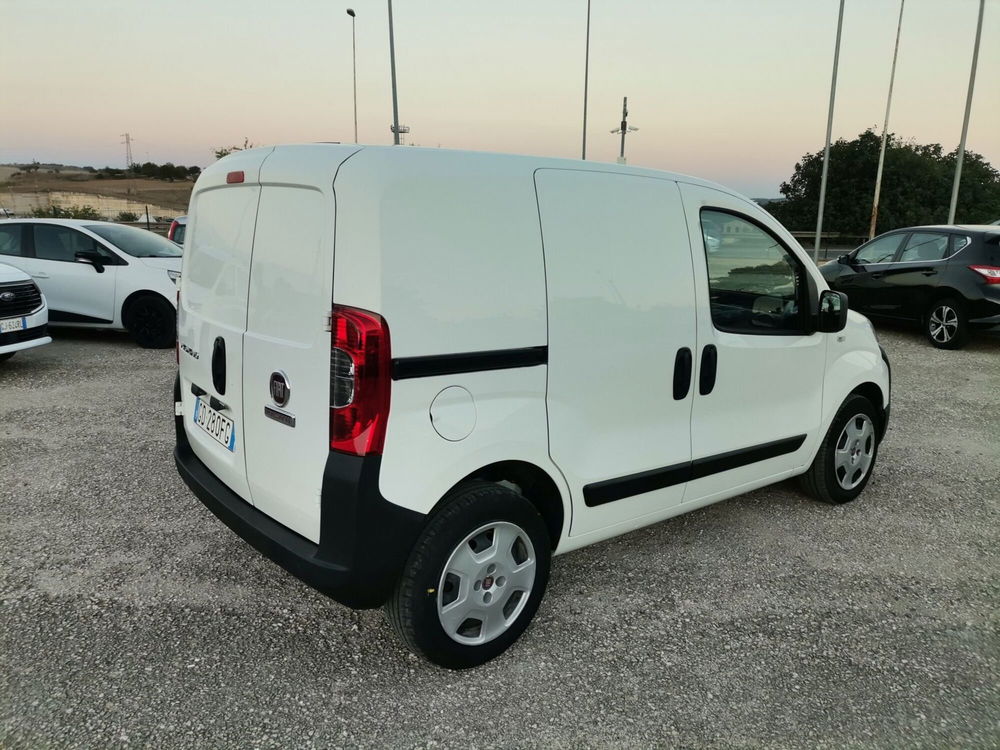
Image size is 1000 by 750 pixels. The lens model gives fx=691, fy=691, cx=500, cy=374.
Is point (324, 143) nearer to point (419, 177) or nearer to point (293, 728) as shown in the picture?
point (419, 177)

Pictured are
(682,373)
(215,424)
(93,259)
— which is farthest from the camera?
(93,259)

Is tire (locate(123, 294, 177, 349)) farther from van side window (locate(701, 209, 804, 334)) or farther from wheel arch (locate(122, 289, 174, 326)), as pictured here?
van side window (locate(701, 209, 804, 334))

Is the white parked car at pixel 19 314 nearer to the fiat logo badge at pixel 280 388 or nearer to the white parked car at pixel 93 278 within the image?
the white parked car at pixel 93 278

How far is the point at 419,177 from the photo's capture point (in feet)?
7.09

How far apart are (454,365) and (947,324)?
907 centimetres

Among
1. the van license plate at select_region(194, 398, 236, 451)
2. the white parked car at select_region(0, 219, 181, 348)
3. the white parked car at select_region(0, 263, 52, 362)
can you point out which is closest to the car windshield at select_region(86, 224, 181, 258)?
the white parked car at select_region(0, 219, 181, 348)

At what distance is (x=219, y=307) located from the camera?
Answer: 8.72ft

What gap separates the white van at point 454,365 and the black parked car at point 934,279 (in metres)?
7.17

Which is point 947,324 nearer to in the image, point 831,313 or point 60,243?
point 831,313

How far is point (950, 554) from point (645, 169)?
2531 mm

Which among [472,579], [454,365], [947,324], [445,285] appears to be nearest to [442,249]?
[445,285]

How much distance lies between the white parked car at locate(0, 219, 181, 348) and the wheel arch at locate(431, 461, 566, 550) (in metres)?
7.13

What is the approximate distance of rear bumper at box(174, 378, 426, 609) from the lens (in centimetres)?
212

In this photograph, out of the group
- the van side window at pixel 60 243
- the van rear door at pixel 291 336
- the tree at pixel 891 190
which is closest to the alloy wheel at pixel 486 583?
the van rear door at pixel 291 336
